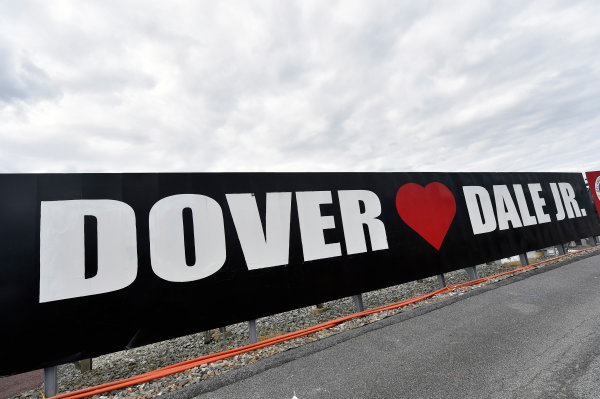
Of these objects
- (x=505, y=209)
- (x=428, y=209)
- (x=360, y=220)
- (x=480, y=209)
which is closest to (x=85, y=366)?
(x=360, y=220)

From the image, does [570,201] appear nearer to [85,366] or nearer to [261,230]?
[261,230]

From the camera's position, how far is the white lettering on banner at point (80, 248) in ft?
10.8

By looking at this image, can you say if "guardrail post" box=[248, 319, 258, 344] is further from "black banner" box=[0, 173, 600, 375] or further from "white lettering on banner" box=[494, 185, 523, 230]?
"white lettering on banner" box=[494, 185, 523, 230]

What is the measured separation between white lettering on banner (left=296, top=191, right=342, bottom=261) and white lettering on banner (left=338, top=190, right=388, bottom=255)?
0.34 metres

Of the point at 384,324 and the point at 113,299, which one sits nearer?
the point at 113,299

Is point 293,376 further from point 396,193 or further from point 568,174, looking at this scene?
point 568,174

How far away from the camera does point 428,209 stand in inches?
252

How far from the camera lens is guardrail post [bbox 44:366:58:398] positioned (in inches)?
124

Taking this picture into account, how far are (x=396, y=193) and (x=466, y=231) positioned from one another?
253 centimetres

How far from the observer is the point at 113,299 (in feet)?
11.3

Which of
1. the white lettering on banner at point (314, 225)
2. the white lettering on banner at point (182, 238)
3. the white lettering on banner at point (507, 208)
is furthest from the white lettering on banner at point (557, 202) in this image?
the white lettering on banner at point (182, 238)

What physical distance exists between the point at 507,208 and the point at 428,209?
3.53 meters

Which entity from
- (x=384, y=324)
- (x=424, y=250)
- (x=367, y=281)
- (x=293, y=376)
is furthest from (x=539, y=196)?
(x=293, y=376)

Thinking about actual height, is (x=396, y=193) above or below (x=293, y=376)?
above
